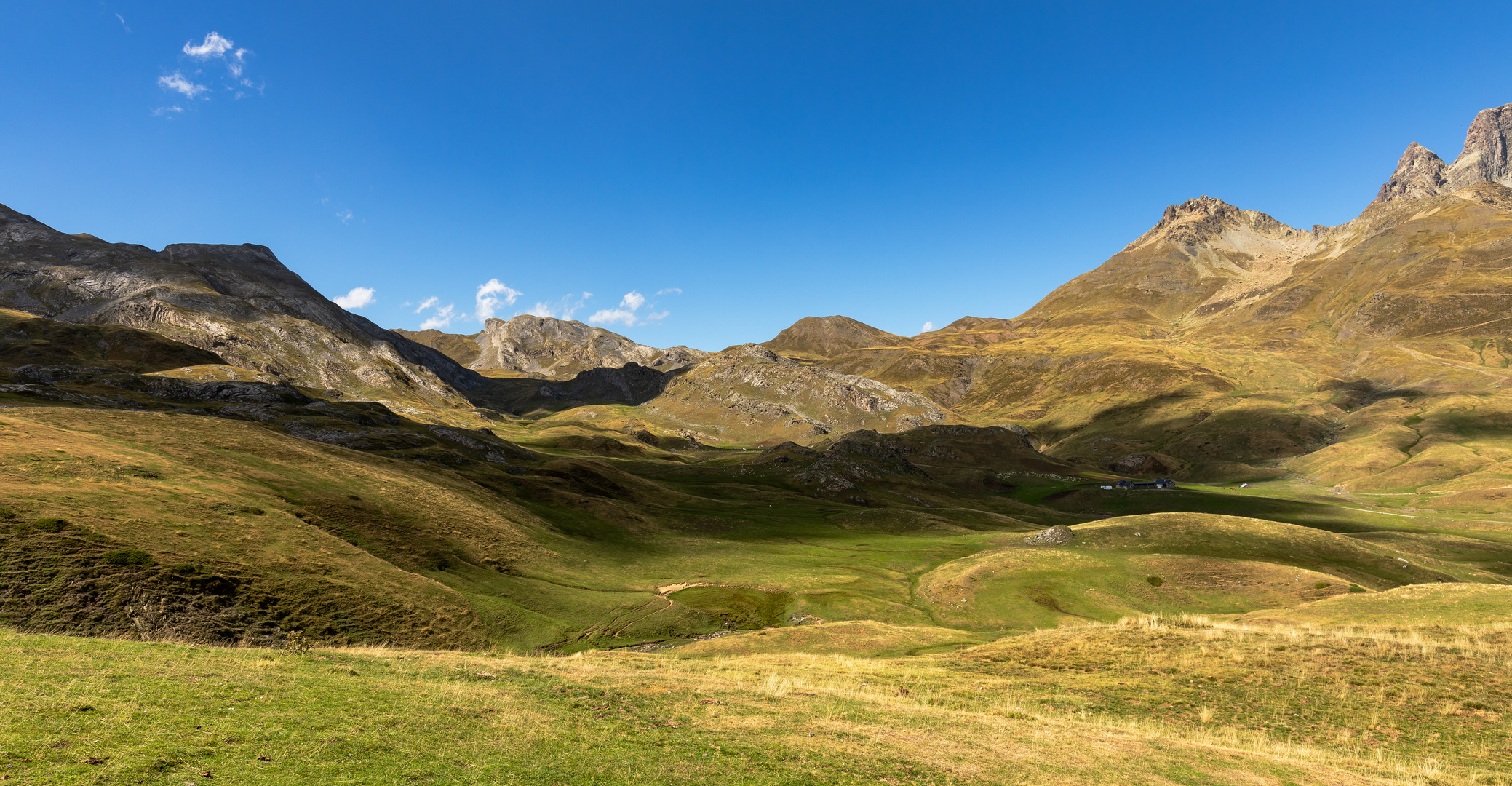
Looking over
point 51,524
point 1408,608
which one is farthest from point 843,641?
point 51,524

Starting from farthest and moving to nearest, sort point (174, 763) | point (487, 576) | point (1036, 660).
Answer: point (487, 576)
point (1036, 660)
point (174, 763)

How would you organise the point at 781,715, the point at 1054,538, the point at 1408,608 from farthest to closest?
the point at 1054,538 → the point at 1408,608 → the point at 781,715

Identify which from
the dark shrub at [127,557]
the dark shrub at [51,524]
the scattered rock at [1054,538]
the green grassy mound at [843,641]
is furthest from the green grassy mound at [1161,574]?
the dark shrub at [51,524]

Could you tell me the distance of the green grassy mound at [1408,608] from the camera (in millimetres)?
38750

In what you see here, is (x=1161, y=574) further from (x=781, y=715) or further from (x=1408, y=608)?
(x=781, y=715)

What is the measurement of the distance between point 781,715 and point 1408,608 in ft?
158

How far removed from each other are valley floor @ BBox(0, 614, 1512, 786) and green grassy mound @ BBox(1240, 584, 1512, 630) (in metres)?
6.16

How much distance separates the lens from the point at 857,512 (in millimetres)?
125750

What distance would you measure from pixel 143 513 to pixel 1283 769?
199 ft

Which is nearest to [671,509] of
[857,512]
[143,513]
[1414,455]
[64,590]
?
[857,512]

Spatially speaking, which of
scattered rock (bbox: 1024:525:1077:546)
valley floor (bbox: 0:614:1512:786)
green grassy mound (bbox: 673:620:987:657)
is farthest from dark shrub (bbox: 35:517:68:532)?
scattered rock (bbox: 1024:525:1077:546)

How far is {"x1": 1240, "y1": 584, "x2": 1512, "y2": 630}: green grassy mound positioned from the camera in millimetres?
38750

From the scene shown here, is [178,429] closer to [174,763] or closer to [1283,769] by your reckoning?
[174,763]

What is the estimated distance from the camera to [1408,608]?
41.9 metres
